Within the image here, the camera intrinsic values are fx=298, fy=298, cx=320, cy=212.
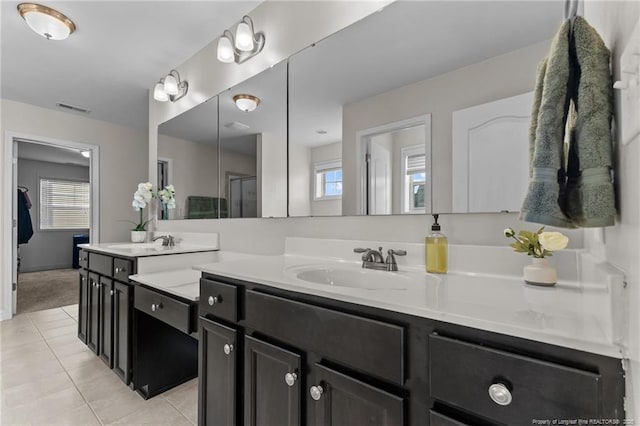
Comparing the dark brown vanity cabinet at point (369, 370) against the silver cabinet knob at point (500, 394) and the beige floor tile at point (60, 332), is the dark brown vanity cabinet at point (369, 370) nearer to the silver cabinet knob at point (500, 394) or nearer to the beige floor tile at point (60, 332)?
the silver cabinet knob at point (500, 394)

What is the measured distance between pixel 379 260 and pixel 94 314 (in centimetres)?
225

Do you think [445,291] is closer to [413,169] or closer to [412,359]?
[412,359]

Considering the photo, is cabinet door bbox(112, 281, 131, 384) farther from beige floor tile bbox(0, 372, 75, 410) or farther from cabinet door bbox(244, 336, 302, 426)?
cabinet door bbox(244, 336, 302, 426)

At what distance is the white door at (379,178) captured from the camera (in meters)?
1.34

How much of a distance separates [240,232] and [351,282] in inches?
42.3

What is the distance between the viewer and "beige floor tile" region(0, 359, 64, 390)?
6.44 feet

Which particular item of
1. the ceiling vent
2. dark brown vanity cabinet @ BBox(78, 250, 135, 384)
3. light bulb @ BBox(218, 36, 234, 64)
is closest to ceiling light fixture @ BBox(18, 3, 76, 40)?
light bulb @ BBox(218, 36, 234, 64)

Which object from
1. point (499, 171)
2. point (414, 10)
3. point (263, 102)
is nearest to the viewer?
point (499, 171)

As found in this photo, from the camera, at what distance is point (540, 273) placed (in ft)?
2.86

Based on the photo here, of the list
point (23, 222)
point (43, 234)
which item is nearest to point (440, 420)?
point (23, 222)

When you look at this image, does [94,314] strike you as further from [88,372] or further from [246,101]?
[246,101]

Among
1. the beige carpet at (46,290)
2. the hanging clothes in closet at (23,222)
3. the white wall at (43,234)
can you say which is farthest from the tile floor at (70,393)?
the white wall at (43,234)

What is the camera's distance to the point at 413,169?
125 cm

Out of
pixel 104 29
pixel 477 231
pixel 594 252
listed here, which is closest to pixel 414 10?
pixel 477 231
